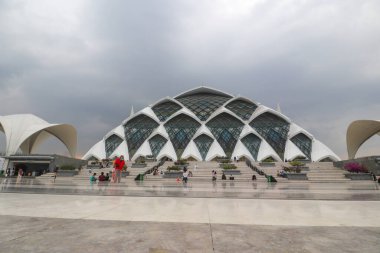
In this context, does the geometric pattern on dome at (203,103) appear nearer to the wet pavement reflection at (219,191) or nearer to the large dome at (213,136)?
the large dome at (213,136)

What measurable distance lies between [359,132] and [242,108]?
83.6 ft

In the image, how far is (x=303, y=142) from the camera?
146ft

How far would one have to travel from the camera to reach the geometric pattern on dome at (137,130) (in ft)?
157

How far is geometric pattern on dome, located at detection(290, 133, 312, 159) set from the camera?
4297 centimetres

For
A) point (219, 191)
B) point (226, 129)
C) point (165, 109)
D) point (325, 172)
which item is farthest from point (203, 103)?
point (219, 191)

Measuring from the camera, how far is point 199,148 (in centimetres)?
4472

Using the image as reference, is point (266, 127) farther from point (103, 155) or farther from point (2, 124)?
point (2, 124)

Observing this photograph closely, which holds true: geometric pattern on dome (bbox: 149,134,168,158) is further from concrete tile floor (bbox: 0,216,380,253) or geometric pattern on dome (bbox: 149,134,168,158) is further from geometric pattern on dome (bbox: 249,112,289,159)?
concrete tile floor (bbox: 0,216,380,253)

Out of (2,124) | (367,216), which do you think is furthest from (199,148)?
(367,216)

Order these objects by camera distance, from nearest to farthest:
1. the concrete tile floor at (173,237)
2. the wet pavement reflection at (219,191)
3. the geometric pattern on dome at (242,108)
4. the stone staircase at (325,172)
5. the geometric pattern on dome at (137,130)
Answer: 1. the concrete tile floor at (173,237)
2. the wet pavement reflection at (219,191)
3. the stone staircase at (325,172)
4. the geometric pattern on dome at (137,130)
5. the geometric pattern on dome at (242,108)

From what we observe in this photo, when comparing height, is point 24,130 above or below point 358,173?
above

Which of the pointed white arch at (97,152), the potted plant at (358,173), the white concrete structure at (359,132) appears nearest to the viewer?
the potted plant at (358,173)

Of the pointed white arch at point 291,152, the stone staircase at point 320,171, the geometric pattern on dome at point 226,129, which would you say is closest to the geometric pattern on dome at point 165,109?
the geometric pattern on dome at point 226,129

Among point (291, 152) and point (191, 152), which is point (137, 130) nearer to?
point (191, 152)
